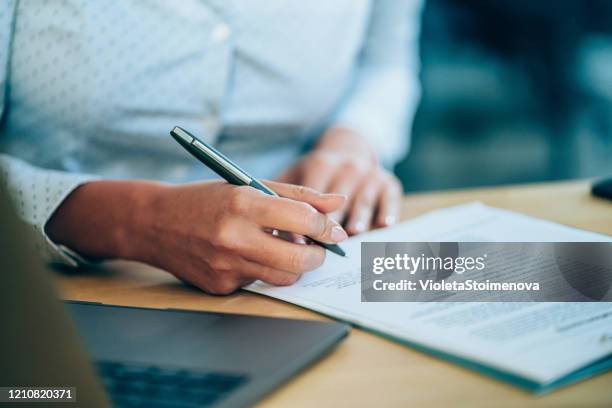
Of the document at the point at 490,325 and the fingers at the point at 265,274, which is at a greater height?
the fingers at the point at 265,274

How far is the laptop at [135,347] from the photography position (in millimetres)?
273

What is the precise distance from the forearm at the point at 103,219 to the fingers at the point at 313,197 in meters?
0.12

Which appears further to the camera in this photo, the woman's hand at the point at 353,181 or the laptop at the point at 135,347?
the woman's hand at the point at 353,181

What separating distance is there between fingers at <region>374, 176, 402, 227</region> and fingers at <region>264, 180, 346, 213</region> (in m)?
0.18

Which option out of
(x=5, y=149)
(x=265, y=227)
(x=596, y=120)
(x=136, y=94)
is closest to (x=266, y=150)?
(x=136, y=94)

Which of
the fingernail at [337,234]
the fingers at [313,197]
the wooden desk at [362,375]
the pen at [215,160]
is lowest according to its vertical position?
Result: the wooden desk at [362,375]

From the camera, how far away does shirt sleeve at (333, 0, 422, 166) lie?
1058 mm

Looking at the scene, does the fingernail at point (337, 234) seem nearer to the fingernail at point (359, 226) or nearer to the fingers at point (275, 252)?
the fingers at point (275, 252)

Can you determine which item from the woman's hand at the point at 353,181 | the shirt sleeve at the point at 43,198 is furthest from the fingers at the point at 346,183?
the shirt sleeve at the point at 43,198

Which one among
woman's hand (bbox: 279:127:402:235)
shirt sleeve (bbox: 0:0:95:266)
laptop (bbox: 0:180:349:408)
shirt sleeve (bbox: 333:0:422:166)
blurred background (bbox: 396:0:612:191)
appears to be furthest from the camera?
blurred background (bbox: 396:0:612:191)

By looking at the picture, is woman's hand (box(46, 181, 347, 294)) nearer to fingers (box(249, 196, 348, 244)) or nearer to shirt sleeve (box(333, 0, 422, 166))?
fingers (box(249, 196, 348, 244))

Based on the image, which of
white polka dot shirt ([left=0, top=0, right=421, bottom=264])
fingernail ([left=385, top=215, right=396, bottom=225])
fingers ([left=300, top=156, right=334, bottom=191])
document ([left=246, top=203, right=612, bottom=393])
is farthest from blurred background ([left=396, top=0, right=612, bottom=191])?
document ([left=246, top=203, right=612, bottom=393])

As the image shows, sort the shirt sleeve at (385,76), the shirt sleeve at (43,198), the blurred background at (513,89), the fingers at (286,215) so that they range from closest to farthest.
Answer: the fingers at (286,215) < the shirt sleeve at (43,198) < the shirt sleeve at (385,76) < the blurred background at (513,89)

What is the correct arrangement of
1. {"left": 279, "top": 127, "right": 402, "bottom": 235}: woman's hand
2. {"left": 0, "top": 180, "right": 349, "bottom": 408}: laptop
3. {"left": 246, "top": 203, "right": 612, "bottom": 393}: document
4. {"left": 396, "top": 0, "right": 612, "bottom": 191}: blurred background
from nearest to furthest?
{"left": 0, "top": 180, "right": 349, "bottom": 408}: laptop → {"left": 246, "top": 203, "right": 612, "bottom": 393}: document → {"left": 279, "top": 127, "right": 402, "bottom": 235}: woman's hand → {"left": 396, "top": 0, "right": 612, "bottom": 191}: blurred background
